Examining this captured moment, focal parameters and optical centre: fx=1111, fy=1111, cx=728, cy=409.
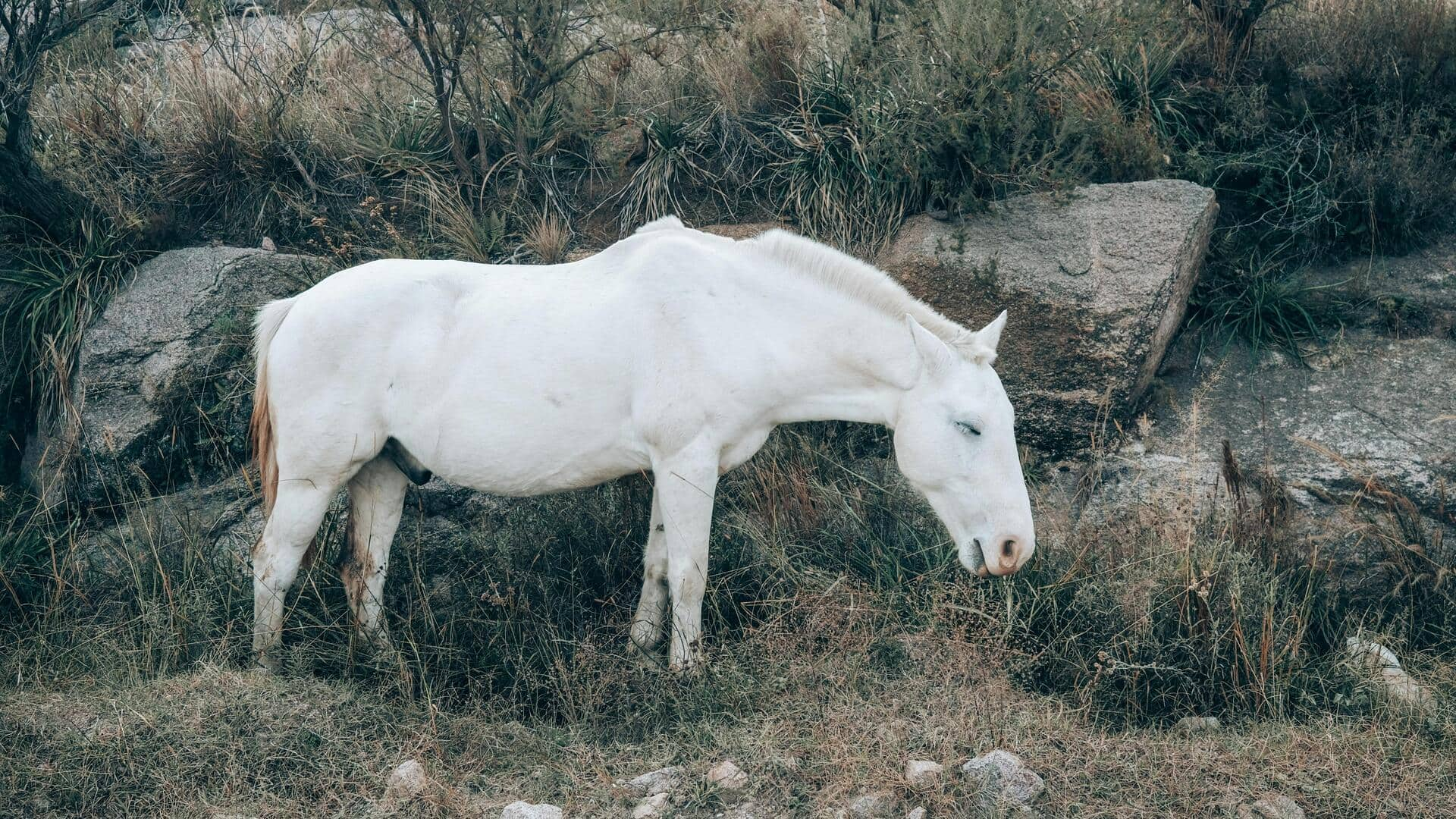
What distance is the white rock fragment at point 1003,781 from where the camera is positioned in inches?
138

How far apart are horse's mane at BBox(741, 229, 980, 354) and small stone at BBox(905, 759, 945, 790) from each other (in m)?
1.57

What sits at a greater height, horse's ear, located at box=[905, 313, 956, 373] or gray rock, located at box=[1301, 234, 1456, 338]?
horse's ear, located at box=[905, 313, 956, 373]

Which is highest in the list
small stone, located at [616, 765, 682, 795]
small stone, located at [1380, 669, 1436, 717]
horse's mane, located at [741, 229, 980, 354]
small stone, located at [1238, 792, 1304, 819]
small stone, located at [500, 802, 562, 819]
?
horse's mane, located at [741, 229, 980, 354]

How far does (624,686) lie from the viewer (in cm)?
428

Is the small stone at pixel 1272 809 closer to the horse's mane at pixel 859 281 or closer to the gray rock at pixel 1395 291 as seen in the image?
the horse's mane at pixel 859 281

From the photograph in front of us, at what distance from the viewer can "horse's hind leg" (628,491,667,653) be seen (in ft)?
15.3

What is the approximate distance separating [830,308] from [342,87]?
4938 mm

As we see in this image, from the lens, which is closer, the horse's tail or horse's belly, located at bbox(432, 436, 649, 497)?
horse's belly, located at bbox(432, 436, 649, 497)

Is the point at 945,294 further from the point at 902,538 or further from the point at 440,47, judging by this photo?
the point at 440,47

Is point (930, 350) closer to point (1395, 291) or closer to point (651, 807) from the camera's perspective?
point (651, 807)

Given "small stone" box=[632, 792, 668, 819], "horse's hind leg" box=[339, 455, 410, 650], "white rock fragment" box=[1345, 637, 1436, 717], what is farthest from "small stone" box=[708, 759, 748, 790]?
"white rock fragment" box=[1345, 637, 1436, 717]

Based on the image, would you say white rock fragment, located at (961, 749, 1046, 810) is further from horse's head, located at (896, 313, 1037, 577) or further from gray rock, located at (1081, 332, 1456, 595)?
gray rock, located at (1081, 332, 1456, 595)

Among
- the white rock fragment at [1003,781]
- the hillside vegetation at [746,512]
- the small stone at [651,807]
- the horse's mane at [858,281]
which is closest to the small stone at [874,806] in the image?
the hillside vegetation at [746,512]

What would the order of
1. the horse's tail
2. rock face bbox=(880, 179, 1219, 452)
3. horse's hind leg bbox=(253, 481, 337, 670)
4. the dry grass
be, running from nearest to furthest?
the dry grass → horse's hind leg bbox=(253, 481, 337, 670) → the horse's tail → rock face bbox=(880, 179, 1219, 452)
